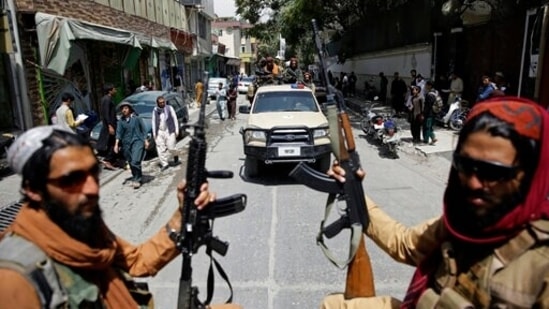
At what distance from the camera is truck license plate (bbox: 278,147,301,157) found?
7.43 meters

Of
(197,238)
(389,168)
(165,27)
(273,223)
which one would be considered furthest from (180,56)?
(197,238)

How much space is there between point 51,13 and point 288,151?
8163 millimetres

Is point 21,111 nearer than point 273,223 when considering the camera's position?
No

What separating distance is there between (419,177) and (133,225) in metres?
5.10

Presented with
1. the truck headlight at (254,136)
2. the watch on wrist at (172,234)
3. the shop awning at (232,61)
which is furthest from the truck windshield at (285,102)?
the shop awning at (232,61)

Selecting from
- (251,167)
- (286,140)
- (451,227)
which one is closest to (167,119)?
(251,167)

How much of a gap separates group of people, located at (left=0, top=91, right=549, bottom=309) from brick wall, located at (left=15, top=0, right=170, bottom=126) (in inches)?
404

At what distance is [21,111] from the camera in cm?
1022

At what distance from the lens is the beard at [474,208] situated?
1428mm

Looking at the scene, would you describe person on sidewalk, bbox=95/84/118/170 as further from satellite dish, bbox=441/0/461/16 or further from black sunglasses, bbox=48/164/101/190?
satellite dish, bbox=441/0/461/16

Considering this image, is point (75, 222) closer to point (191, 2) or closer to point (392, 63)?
point (392, 63)

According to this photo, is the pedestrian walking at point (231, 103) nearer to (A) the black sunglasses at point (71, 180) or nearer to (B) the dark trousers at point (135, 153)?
(B) the dark trousers at point (135, 153)

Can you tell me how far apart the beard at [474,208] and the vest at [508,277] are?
0.30 ft

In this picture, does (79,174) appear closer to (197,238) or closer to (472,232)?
(197,238)
